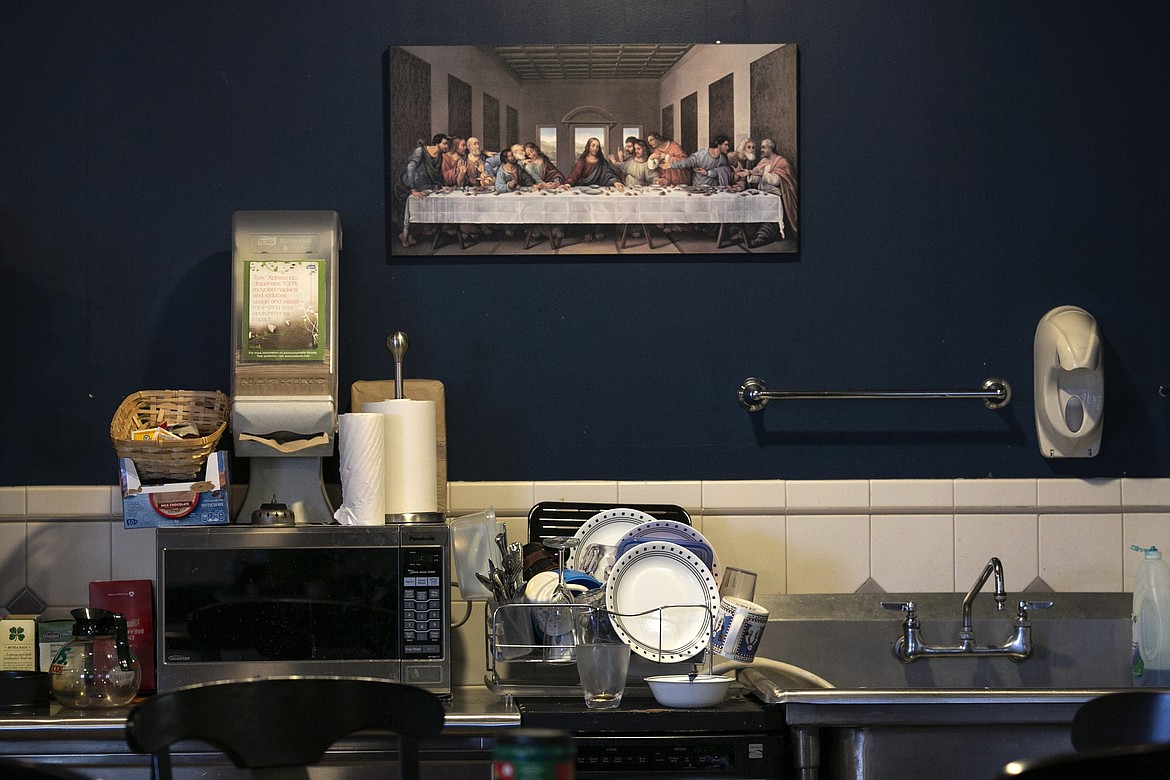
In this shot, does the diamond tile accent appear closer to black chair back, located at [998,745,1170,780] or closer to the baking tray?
the baking tray

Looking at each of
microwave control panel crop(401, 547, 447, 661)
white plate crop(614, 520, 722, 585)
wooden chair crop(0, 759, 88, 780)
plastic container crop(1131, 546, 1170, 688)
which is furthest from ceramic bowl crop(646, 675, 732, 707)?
wooden chair crop(0, 759, 88, 780)

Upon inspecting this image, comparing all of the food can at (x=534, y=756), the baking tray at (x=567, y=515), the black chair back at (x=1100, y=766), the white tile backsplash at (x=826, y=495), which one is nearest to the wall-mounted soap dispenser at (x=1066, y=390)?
the white tile backsplash at (x=826, y=495)

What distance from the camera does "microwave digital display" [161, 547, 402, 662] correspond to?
7.49 ft

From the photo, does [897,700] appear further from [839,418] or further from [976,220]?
[976,220]

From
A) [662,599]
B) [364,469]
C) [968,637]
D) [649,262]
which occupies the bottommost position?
[968,637]

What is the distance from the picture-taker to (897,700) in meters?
2.11

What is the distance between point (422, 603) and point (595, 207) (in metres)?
0.97

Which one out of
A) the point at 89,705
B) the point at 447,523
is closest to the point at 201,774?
the point at 89,705

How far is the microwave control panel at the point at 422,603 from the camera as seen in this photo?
90.2 inches

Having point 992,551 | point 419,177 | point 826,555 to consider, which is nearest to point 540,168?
point 419,177

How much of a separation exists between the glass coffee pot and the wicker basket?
11.4 inches

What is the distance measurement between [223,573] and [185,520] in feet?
0.44

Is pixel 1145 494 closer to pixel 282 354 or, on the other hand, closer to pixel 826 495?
pixel 826 495

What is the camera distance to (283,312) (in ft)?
7.98
